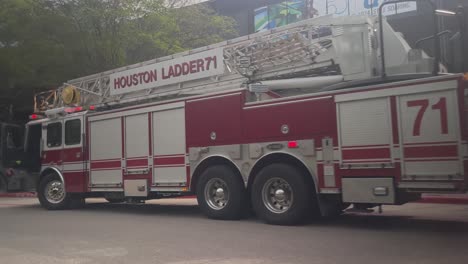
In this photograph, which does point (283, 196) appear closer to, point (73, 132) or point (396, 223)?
point (396, 223)

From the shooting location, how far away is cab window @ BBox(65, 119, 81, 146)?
1290cm

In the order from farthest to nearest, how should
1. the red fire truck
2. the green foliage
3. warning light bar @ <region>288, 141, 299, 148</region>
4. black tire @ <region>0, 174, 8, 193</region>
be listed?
the green foliage < black tire @ <region>0, 174, 8, 193</region> < warning light bar @ <region>288, 141, 299, 148</region> < the red fire truck

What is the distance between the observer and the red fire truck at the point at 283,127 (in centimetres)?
764

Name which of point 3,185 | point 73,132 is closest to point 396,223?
point 73,132

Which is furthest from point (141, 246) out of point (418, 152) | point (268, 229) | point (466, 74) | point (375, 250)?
point (466, 74)

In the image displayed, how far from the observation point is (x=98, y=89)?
13570 mm

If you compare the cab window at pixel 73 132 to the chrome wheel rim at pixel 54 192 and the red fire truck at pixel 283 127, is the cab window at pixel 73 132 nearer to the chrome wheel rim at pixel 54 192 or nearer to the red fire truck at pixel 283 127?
the red fire truck at pixel 283 127

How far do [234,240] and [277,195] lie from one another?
1.57 meters

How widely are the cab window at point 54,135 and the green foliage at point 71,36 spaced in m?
5.88

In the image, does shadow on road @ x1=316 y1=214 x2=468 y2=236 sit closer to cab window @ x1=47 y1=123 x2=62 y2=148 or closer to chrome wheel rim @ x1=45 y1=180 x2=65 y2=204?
chrome wheel rim @ x1=45 y1=180 x2=65 y2=204

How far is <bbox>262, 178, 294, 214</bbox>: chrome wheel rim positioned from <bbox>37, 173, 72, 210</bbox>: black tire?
6175 millimetres

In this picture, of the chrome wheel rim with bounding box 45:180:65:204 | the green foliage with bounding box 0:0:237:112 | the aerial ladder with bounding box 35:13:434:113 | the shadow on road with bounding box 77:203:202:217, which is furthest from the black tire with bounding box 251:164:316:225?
the green foliage with bounding box 0:0:237:112

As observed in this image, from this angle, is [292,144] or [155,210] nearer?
[292,144]

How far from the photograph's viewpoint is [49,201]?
43.7 feet
